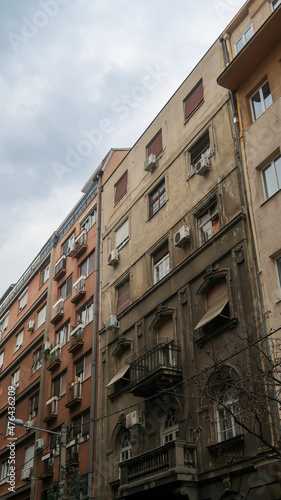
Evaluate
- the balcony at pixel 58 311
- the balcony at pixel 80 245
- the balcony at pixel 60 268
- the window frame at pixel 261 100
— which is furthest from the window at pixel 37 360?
the window frame at pixel 261 100

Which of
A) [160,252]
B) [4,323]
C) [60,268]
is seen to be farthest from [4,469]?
[160,252]

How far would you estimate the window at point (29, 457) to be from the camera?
3117 centimetres

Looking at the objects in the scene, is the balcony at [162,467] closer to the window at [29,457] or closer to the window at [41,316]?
the window at [29,457]

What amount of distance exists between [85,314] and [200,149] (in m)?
11.1

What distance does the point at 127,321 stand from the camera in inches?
958

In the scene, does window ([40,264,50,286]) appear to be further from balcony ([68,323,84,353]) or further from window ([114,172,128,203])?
window ([114,172,128,203])

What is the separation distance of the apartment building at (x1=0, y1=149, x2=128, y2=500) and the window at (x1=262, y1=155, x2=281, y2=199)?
12.1 m

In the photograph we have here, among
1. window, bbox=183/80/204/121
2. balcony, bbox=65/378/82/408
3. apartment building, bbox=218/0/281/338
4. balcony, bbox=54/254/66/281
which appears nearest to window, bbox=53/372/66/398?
balcony, bbox=65/378/82/408

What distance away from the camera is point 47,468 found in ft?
92.8

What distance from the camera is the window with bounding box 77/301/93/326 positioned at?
29.0 meters

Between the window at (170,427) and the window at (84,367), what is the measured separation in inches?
308

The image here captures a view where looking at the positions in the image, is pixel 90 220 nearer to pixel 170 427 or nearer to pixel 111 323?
pixel 111 323

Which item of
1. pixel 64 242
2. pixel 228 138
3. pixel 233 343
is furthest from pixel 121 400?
pixel 64 242

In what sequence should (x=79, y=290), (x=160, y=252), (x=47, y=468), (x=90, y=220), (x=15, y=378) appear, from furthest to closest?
(x=15, y=378)
(x=90, y=220)
(x=79, y=290)
(x=47, y=468)
(x=160, y=252)
